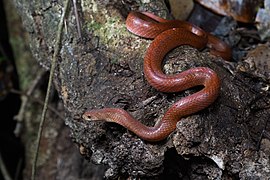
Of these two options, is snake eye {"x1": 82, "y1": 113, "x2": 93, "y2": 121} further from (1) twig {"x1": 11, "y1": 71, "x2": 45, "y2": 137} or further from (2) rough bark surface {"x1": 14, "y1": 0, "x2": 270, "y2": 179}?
(1) twig {"x1": 11, "y1": 71, "x2": 45, "y2": 137}

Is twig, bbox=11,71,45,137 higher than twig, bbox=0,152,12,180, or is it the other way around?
twig, bbox=11,71,45,137

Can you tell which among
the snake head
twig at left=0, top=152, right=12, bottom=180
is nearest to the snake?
the snake head

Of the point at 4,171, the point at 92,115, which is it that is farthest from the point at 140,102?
the point at 4,171

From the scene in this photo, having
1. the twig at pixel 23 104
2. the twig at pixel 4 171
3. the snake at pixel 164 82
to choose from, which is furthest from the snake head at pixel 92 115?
the twig at pixel 4 171

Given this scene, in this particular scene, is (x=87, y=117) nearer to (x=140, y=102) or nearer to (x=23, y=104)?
(x=140, y=102)

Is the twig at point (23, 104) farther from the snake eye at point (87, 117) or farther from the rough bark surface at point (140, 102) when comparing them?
Result: the snake eye at point (87, 117)

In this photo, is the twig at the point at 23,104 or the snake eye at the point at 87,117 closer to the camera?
the snake eye at the point at 87,117
